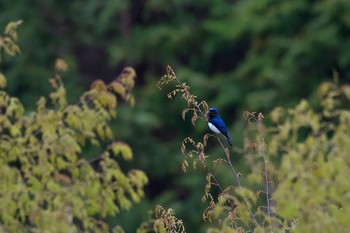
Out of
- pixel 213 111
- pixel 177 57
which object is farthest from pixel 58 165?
pixel 177 57

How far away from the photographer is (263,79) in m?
20.0

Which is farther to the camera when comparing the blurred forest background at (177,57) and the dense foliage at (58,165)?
the blurred forest background at (177,57)

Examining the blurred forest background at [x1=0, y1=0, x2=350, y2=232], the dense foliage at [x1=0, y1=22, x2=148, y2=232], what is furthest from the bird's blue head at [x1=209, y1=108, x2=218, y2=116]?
the blurred forest background at [x1=0, y1=0, x2=350, y2=232]

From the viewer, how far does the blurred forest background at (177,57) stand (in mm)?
19328

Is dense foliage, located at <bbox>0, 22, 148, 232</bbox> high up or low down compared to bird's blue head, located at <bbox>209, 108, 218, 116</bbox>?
up

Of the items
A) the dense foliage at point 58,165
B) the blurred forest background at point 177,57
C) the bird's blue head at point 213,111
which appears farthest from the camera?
the blurred forest background at point 177,57

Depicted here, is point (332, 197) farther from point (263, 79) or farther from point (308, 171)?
point (263, 79)

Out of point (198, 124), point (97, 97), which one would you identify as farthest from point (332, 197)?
point (198, 124)

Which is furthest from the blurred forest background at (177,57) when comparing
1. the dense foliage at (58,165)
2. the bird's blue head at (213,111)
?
the bird's blue head at (213,111)

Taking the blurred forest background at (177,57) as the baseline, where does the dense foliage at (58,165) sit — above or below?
below

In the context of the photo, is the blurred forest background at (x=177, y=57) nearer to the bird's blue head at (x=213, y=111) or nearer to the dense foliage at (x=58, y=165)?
the dense foliage at (x=58, y=165)

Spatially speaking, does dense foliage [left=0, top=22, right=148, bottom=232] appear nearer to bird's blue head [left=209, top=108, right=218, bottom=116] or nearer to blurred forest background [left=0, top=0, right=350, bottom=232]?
bird's blue head [left=209, top=108, right=218, bottom=116]

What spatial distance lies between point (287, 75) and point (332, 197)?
45.8ft

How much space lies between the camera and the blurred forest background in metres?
19.3
